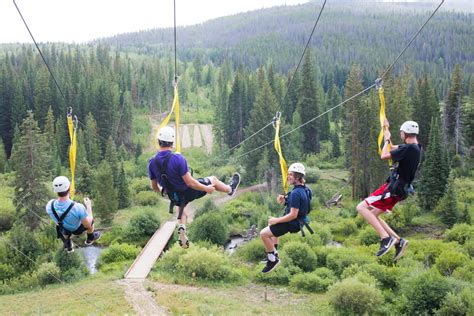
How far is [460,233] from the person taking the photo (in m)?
43.4

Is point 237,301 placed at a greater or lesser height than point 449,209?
lesser

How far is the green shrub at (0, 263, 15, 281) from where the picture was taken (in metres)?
36.4

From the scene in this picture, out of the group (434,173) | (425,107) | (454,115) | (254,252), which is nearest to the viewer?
(254,252)

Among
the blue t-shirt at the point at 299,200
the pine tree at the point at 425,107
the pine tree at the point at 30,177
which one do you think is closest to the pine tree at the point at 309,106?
the pine tree at the point at 425,107

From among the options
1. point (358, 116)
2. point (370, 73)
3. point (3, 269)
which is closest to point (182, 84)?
point (370, 73)

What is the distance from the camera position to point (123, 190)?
58.8 metres

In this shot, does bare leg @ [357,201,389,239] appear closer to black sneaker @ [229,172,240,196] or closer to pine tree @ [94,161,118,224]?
black sneaker @ [229,172,240,196]

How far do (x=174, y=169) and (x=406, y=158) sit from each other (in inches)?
161

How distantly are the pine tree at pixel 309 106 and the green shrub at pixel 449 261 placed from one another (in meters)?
38.1

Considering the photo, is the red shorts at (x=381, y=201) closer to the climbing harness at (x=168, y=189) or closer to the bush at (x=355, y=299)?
the climbing harness at (x=168, y=189)

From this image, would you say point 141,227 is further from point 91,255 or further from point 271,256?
point 271,256

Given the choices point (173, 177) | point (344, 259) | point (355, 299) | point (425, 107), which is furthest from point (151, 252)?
point (425, 107)

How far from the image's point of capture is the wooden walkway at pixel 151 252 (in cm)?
3556

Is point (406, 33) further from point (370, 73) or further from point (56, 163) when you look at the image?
point (56, 163)
